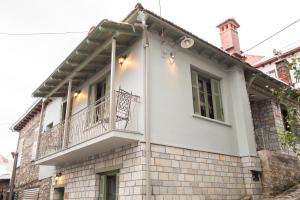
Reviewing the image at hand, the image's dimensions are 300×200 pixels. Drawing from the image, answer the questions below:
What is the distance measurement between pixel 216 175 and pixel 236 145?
1539mm

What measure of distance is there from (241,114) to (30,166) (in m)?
10.8

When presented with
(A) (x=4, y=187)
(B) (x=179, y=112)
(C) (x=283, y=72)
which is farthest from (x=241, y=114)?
(A) (x=4, y=187)

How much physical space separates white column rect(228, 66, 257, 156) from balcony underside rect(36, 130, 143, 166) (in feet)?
12.7

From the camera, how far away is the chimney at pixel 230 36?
11.1m

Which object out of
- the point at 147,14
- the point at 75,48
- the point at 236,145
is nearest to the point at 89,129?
the point at 75,48

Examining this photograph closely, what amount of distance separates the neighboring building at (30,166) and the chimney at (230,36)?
27.7ft

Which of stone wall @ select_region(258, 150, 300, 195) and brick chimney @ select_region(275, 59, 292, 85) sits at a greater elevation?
brick chimney @ select_region(275, 59, 292, 85)

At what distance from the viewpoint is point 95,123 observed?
795 centimetres

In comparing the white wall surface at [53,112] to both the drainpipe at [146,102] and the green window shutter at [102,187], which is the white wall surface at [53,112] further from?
the drainpipe at [146,102]

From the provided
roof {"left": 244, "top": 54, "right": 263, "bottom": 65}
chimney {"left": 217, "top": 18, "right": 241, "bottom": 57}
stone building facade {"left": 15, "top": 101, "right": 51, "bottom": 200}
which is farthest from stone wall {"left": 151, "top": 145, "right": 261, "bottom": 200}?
roof {"left": 244, "top": 54, "right": 263, "bottom": 65}

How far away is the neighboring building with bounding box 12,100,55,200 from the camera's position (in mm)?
11875

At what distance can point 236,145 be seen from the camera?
8.95 meters

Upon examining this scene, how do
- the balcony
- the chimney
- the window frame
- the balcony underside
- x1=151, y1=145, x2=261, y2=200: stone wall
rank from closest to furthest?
1. the balcony underside
2. the balcony
3. x1=151, y1=145, x2=261, y2=200: stone wall
4. the window frame
5. the chimney

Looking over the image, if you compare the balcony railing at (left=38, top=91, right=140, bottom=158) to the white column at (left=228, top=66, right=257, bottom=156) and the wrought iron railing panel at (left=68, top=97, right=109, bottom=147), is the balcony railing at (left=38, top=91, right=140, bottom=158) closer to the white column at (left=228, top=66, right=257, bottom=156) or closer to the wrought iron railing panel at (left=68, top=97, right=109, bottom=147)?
the wrought iron railing panel at (left=68, top=97, right=109, bottom=147)
